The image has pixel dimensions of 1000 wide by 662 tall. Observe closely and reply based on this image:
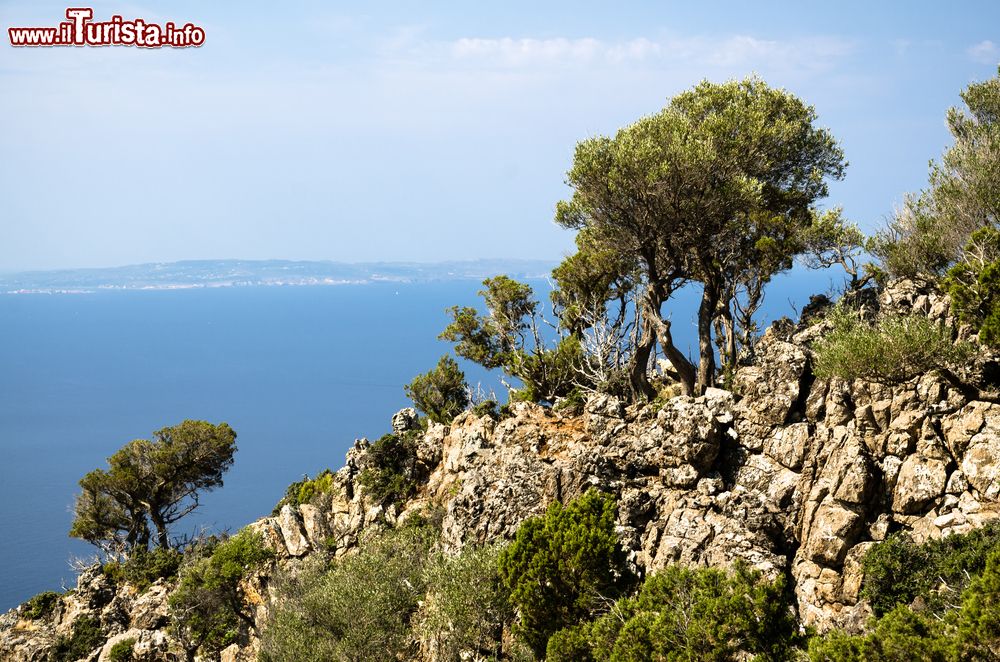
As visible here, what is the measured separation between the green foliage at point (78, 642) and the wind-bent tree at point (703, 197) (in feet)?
102

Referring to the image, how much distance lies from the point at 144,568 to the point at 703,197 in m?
37.6

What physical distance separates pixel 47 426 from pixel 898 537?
197880 millimetres

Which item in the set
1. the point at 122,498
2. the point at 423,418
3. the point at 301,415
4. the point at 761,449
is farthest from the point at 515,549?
the point at 301,415

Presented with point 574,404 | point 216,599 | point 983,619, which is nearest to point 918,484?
point 983,619

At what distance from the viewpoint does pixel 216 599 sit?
35688 mm

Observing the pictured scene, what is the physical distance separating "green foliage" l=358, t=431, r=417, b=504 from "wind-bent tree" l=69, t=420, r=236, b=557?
1518 centimetres

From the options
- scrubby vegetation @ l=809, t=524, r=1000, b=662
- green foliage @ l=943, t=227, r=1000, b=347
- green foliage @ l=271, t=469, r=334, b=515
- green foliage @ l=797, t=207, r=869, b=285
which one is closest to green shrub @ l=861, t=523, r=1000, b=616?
scrubby vegetation @ l=809, t=524, r=1000, b=662

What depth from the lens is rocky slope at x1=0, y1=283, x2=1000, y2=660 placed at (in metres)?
20.4

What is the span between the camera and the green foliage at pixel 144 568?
42500 millimetres

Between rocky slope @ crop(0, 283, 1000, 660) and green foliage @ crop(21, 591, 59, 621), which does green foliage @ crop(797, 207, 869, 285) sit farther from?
green foliage @ crop(21, 591, 59, 621)

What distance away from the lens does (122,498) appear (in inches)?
1877

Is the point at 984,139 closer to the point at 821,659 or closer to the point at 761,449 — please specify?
the point at 761,449

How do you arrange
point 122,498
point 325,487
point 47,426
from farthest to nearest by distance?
1. point 47,426
2. point 122,498
3. point 325,487

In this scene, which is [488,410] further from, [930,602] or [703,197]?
[930,602]
